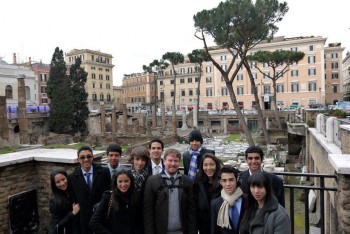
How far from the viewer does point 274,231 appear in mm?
2670

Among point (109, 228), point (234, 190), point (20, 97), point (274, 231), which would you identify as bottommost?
point (109, 228)

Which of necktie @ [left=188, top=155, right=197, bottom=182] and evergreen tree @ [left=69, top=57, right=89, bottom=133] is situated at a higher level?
evergreen tree @ [left=69, top=57, right=89, bottom=133]

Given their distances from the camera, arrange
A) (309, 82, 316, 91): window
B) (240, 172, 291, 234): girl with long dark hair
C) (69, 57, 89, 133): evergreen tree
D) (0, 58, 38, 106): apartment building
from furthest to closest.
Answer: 1. (309, 82, 316, 91): window
2. (0, 58, 38, 106): apartment building
3. (69, 57, 89, 133): evergreen tree
4. (240, 172, 291, 234): girl with long dark hair

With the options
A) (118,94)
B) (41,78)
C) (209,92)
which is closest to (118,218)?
(209,92)

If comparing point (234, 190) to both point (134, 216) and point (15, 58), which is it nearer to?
point (134, 216)

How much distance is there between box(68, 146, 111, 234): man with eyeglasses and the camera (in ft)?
12.8

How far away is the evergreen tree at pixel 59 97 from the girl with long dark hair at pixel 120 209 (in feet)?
123

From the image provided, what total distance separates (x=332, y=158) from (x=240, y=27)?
18718 mm

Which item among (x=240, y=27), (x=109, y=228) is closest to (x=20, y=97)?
(x=240, y=27)

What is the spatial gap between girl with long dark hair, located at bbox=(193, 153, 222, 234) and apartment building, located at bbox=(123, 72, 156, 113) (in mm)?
68531

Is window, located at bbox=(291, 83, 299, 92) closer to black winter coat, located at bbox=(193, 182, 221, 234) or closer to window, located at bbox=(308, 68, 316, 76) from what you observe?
window, located at bbox=(308, 68, 316, 76)

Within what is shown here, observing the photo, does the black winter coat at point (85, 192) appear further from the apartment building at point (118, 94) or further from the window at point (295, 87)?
the apartment building at point (118, 94)

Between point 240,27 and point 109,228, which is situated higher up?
point 240,27

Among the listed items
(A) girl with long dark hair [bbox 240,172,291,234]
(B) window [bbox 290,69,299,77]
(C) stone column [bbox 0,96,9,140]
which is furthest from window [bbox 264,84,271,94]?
(A) girl with long dark hair [bbox 240,172,291,234]
